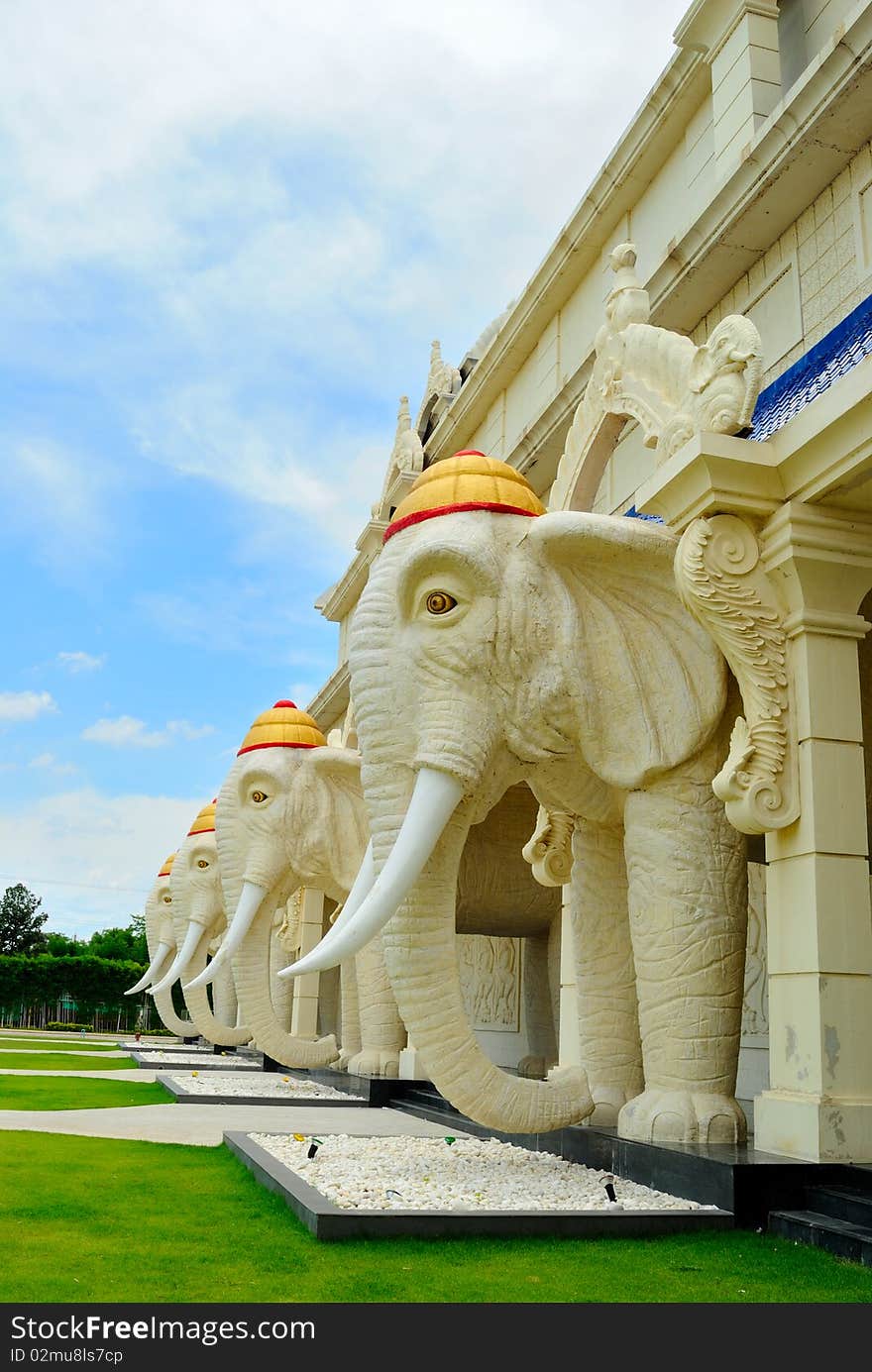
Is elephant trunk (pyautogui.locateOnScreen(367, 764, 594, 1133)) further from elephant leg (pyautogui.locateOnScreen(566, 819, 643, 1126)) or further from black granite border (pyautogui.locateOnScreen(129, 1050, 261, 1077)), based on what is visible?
black granite border (pyautogui.locateOnScreen(129, 1050, 261, 1077))

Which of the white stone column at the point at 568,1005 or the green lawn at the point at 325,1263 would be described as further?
the white stone column at the point at 568,1005

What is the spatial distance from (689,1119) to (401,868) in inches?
57.5

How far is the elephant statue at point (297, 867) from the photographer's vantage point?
10086mm

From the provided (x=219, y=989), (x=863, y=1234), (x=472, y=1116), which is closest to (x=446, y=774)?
(x=472, y=1116)

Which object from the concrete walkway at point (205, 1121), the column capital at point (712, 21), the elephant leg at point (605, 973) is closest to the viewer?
the elephant leg at point (605, 973)

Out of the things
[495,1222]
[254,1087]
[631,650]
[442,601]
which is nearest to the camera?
[495,1222]

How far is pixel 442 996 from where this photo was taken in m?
4.82

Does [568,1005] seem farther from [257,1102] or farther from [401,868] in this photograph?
[257,1102]

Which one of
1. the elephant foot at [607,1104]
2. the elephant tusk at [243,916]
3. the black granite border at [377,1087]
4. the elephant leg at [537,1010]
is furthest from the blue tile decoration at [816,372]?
the elephant tusk at [243,916]

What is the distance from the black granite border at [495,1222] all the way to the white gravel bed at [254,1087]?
5.82 meters

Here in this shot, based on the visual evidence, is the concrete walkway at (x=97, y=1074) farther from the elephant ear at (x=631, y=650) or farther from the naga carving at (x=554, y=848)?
the elephant ear at (x=631, y=650)

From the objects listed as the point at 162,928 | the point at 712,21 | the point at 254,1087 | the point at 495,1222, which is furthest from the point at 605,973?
the point at 162,928

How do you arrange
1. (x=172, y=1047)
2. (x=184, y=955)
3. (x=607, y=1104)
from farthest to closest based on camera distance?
1. (x=172, y=1047)
2. (x=184, y=955)
3. (x=607, y=1104)
